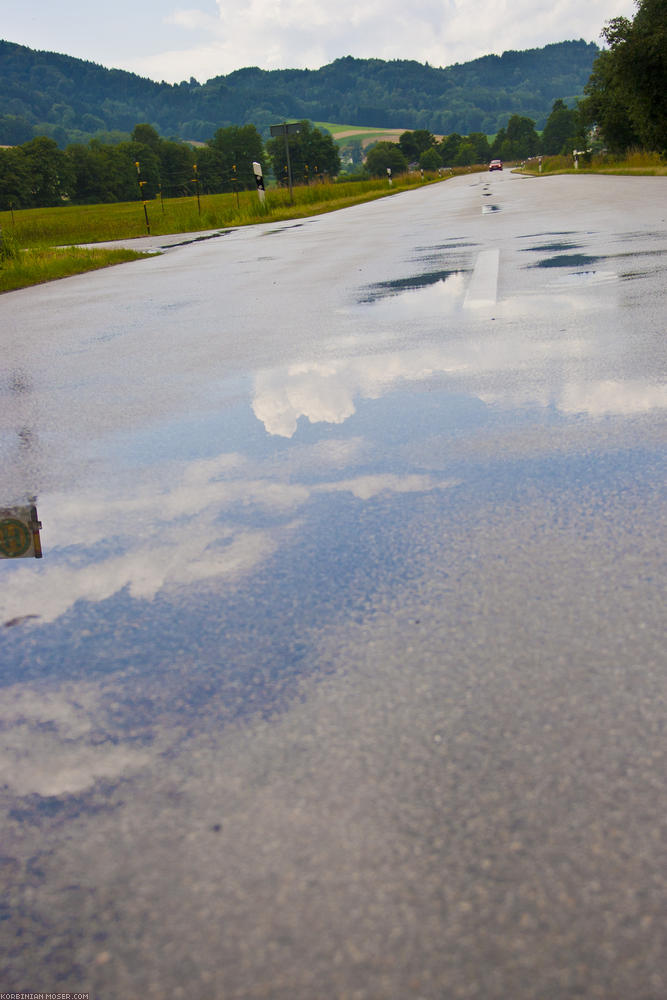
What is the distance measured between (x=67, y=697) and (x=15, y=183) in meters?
108

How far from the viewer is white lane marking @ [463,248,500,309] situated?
23.7 ft

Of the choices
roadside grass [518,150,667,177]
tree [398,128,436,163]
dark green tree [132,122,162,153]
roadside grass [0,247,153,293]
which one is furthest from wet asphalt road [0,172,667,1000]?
tree [398,128,436,163]

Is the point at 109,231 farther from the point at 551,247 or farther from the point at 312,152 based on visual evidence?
the point at 312,152

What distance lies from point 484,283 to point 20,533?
621 cm

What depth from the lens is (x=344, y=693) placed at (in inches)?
73.1

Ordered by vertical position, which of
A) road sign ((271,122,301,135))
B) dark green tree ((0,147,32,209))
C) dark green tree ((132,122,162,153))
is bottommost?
road sign ((271,122,301,135))

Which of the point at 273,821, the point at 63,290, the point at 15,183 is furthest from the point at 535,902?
the point at 15,183

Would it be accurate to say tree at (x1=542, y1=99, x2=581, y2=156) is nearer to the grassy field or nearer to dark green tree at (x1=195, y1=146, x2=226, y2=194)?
dark green tree at (x1=195, y1=146, x2=226, y2=194)

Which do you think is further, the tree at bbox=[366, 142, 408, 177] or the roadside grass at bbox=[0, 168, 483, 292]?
the tree at bbox=[366, 142, 408, 177]

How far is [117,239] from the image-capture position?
86.6 feet

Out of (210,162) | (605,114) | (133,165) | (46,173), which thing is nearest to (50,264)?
(605,114)

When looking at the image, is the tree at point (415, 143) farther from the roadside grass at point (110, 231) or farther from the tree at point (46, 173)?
the roadside grass at point (110, 231)

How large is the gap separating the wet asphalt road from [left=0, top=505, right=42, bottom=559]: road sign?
65mm

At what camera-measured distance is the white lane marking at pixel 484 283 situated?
23.7 feet
